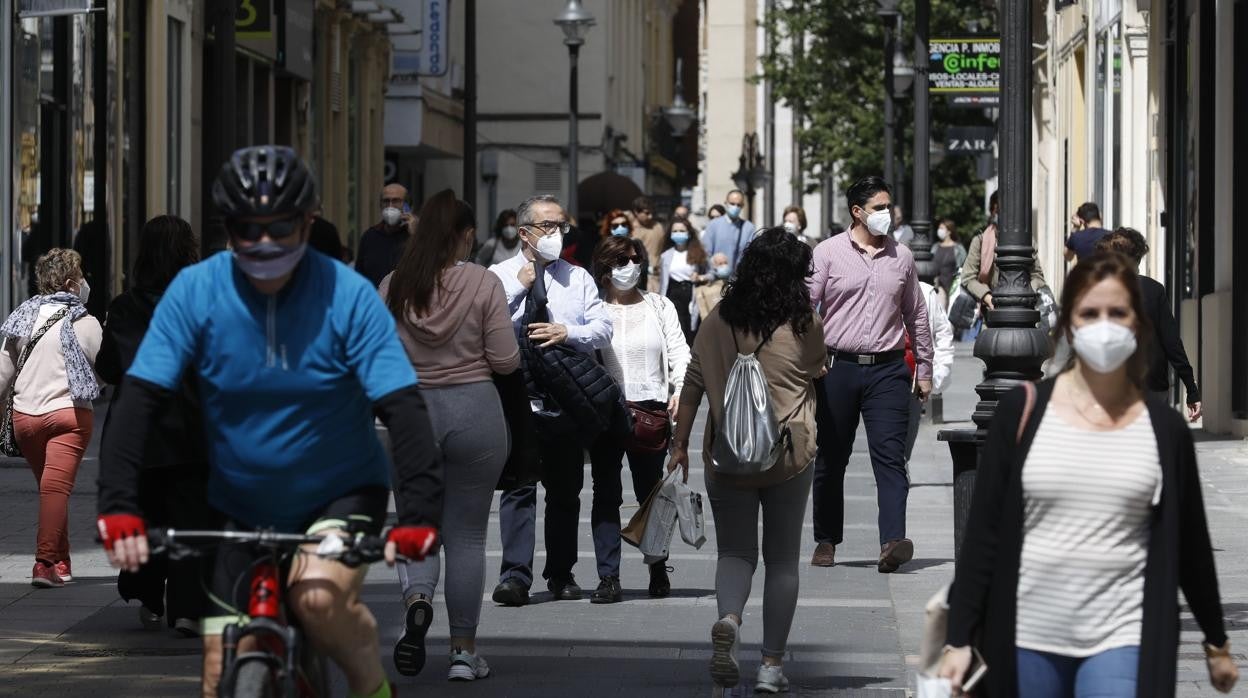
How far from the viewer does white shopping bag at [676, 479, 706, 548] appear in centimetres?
970

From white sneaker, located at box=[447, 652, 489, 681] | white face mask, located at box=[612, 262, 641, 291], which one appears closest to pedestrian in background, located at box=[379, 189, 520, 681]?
white sneaker, located at box=[447, 652, 489, 681]

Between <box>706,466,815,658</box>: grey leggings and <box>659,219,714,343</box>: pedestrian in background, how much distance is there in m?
16.7

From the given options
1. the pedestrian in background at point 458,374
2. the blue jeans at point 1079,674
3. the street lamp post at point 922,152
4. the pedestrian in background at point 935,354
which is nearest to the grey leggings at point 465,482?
the pedestrian in background at point 458,374

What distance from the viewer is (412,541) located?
4945 mm

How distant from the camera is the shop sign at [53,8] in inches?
711

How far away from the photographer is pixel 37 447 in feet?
34.4

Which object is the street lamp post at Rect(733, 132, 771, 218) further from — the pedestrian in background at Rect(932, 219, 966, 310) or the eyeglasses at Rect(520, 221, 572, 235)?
the eyeglasses at Rect(520, 221, 572, 235)

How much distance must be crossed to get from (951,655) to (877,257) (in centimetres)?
667

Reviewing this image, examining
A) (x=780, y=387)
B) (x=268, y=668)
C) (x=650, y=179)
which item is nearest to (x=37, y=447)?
(x=780, y=387)

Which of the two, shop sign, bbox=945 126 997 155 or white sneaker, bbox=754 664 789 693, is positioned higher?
shop sign, bbox=945 126 997 155

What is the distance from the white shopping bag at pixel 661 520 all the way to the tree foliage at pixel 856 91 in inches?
1371

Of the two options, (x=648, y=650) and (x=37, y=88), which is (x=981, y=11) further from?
(x=648, y=650)

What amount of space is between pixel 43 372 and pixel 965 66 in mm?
19449

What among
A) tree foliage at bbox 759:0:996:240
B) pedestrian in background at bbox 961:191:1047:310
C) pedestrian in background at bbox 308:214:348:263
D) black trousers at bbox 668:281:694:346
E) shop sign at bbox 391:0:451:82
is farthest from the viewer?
tree foliage at bbox 759:0:996:240
